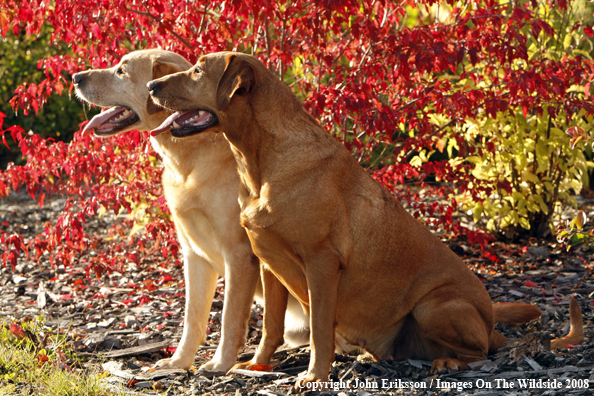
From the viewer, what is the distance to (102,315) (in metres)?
5.13

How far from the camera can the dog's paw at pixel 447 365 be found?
3.39 meters

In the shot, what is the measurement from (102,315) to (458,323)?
10.2 feet

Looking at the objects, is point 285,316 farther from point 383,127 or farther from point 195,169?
point 383,127

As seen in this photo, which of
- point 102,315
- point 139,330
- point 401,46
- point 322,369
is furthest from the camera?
point 102,315

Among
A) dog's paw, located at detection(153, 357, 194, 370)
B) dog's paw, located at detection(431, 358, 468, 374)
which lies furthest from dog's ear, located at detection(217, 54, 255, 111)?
dog's paw, located at detection(431, 358, 468, 374)

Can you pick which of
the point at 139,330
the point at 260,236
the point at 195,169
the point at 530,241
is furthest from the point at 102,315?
the point at 530,241

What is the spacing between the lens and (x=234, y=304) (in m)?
3.69

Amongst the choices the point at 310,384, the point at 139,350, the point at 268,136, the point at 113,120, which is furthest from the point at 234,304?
the point at 113,120

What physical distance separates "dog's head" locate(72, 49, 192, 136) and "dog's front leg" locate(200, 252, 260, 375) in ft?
3.48

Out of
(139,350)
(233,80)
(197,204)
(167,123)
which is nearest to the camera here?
(233,80)

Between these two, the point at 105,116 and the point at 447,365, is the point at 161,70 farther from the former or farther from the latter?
the point at 447,365

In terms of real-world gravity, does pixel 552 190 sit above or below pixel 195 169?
below

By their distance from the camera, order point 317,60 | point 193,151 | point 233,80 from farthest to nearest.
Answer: point 317,60, point 193,151, point 233,80

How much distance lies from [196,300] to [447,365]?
1659mm
